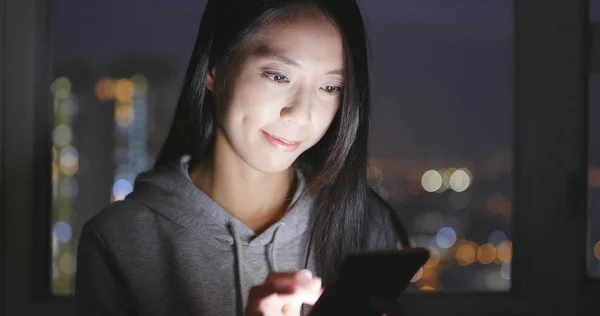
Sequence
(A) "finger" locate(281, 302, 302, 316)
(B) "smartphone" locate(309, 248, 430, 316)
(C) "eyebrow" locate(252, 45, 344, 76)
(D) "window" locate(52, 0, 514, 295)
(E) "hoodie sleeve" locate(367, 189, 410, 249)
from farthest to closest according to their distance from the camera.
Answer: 1. (D) "window" locate(52, 0, 514, 295)
2. (E) "hoodie sleeve" locate(367, 189, 410, 249)
3. (C) "eyebrow" locate(252, 45, 344, 76)
4. (A) "finger" locate(281, 302, 302, 316)
5. (B) "smartphone" locate(309, 248, 430, 316)

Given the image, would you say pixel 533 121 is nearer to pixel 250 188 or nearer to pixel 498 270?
pixel 498 270

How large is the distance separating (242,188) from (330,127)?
6.7 inches

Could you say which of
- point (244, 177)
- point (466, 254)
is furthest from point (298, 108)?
point (466, 254)

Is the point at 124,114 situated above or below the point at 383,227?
above

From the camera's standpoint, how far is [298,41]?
3.05 ft

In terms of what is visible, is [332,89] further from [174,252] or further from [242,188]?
[174,252]

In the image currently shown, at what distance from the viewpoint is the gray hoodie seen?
3.13 feet

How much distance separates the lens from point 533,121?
1.23 meters

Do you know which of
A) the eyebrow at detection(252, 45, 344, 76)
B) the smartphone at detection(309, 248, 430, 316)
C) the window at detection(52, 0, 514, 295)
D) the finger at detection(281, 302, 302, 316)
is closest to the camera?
the smartphone at detection(309, 248, 430, 316)

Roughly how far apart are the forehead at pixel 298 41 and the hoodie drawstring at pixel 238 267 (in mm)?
266

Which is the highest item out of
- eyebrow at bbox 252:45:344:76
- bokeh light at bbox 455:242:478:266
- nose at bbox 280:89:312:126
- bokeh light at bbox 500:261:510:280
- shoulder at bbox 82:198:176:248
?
eyebrow at bbox 252:45:344:76

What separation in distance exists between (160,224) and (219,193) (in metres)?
0.10

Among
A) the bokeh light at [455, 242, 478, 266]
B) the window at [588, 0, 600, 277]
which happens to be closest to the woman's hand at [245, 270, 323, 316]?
the bokeh light at [455, 242, 478, 266]

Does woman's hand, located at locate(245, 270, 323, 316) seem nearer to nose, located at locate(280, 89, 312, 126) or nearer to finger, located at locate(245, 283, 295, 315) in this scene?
finger, located at locate(245, 283, 295, 315)
